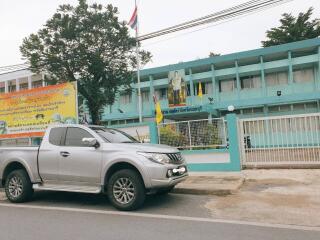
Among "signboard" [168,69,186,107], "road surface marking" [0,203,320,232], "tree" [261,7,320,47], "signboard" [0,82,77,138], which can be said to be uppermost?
"tree" [261,7,320,47]

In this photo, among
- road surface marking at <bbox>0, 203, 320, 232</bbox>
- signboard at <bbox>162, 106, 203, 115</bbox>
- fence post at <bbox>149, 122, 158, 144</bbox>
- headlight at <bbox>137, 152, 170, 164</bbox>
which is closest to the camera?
road surface marking at <bbox>0, 203, 320, 232</bbox>

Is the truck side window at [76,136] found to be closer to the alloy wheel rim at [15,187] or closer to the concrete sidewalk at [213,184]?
the alloy wheel rim at [15,187]

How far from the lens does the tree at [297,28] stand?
3495 centimetres

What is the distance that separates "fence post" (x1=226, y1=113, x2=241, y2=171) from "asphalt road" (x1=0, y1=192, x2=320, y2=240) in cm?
342

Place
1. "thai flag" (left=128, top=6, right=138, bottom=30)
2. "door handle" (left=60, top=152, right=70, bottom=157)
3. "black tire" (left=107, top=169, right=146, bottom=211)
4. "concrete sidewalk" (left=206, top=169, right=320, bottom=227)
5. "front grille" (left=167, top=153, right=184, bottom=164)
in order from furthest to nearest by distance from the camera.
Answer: "thai flag" (left=128, top=6, right=138, bottom=30), "door handle" (left=60, top=152, right=70, bottom=157), "front grille" (left=167, top=153, right=184, bottom=164), "black tire" (left=107, top=169, right=146, bottom=211), "concrete sidewalk" (left=206, top=169, right=320, bottom=227)

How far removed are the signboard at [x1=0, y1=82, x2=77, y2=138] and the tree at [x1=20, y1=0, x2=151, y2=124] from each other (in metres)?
5.48

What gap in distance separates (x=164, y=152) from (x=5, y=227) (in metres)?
3.24

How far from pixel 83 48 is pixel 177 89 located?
10645 millimetres

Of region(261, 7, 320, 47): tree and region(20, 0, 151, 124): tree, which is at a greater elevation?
region(261, 7, 320, 47): tree

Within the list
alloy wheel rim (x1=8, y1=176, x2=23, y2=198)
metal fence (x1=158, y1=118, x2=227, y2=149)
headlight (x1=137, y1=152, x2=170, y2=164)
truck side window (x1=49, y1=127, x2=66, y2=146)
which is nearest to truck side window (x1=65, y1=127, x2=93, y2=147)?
truck side window (x1=49, y1=127, x2=66, y2=146)

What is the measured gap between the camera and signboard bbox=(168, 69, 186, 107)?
2669 cm

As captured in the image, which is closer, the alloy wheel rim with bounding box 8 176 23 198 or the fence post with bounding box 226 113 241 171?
the alloy wheel rim with bounding box 8 176 23 198

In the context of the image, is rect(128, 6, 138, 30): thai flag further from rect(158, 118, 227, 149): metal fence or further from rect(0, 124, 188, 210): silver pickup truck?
rect(0, 124, 188, 210): silver pickup truck

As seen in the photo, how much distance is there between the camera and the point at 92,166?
7141 millimetres
